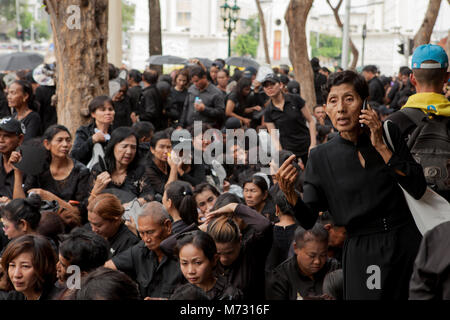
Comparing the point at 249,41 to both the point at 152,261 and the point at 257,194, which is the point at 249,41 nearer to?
the point at 257,194

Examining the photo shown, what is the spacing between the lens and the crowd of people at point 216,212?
147 inches

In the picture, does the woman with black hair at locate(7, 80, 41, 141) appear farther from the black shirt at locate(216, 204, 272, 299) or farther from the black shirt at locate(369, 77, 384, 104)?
the black shirt at locate(369, 77, 384, 104)

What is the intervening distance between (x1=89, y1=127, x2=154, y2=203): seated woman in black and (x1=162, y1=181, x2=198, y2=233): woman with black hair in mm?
1048

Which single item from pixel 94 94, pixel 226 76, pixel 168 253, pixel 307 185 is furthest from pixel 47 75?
pixel 307 185

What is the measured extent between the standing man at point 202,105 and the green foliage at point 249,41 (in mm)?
61380

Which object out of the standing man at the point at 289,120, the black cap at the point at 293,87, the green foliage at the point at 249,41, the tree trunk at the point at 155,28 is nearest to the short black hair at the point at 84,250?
the standing man at the point at 289,120

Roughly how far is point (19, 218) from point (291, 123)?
4890mm

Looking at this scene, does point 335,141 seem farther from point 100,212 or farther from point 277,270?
point 100,212

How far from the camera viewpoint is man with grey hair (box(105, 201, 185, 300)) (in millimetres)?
4941

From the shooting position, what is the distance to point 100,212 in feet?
18.3

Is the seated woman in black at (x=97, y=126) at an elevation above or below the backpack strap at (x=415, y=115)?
A: below

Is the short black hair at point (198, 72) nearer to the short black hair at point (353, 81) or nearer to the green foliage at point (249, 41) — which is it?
the short black hair at point (353, 81)

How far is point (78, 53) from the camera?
897 centimetres

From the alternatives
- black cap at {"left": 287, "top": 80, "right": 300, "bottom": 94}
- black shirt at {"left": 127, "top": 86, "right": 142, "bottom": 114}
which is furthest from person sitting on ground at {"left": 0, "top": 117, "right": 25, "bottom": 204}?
black cap at {"left": 287, "top": 80, "right": 300, "bottom": 94}
